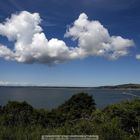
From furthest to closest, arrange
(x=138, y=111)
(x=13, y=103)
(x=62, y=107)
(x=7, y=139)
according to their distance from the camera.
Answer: (x=62, y=107), (x=13, y=103), (x=138, y=111), (x=7, y=139)

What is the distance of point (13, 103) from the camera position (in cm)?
3453

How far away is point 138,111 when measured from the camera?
10273 millimetres

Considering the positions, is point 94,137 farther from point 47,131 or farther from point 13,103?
point 13,103

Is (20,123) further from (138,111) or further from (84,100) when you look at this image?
(84,100)

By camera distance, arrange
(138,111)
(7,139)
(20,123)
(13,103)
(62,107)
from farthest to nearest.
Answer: (62,107)
(13,103)
(138,111)
(20,123)
(7,139)

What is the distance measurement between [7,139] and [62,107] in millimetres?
31460

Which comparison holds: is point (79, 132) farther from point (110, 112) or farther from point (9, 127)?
point (110, 112)

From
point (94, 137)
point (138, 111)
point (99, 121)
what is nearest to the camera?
point (94, 137)

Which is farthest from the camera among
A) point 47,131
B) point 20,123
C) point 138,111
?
point 138,111

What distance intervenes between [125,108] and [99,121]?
7.42ft

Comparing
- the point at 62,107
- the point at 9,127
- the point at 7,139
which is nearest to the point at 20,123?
the point at 9,127

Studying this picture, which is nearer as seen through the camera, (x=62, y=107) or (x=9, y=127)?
(x=9, y=127)

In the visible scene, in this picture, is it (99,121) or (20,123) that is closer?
(20,123)

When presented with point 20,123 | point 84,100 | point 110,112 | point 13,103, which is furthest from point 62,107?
point 20,123
